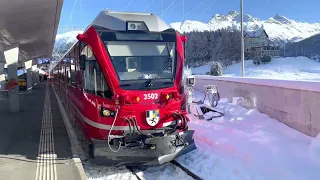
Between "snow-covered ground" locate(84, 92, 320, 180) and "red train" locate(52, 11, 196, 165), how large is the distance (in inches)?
18.5

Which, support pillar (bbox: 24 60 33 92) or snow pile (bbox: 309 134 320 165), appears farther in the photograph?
support pillar (bbox: 24 60 33 92)

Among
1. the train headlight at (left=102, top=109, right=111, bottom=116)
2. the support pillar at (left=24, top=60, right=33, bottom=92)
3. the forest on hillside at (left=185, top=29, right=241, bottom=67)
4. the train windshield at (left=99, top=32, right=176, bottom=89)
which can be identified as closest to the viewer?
the train headlight at (left=102, top=109, right=111, bottom=116)

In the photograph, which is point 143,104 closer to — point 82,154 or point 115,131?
point 115,131

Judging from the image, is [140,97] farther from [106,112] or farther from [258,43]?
[258,43]

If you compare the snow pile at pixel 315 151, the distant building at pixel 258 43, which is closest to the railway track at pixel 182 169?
the snow pile at pixel 315 151

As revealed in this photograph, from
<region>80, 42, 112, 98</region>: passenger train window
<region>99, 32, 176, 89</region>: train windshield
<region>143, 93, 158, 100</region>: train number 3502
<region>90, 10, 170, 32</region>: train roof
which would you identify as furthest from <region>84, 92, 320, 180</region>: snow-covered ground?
<region>90, 10, 170, 32</region>: train roof

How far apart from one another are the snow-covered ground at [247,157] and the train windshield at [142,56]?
6.21ft

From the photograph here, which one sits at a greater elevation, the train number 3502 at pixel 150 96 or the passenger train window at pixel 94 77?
the passenger train window at pixel 94 77

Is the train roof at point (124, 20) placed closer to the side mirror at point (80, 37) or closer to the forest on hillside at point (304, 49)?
the side mirror at point (80, 37)

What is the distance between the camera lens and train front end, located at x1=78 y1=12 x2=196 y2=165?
6.22 metres

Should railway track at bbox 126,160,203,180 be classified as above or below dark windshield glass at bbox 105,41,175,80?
below

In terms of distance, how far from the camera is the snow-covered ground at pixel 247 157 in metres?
6.24

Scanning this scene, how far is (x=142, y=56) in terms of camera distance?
22.0 feet

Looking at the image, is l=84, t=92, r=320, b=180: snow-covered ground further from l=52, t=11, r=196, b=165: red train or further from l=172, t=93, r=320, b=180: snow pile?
l=52, t=11, r=196, b=165: red train
